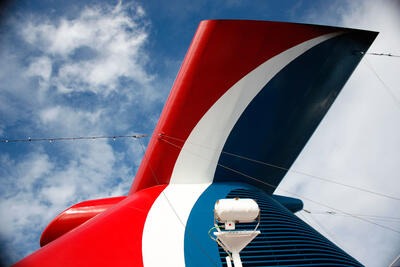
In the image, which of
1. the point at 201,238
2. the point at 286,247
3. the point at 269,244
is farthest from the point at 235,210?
the point at 286,247

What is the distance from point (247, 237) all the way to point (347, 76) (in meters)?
4.99

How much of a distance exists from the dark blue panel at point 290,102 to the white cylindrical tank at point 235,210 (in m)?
2.47

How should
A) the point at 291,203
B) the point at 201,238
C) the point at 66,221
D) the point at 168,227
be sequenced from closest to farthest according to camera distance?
the point at 201,238
the point at 168,227
the point at 66,221
the point at 291,203

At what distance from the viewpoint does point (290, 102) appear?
483 cm

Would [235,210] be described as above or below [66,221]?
above

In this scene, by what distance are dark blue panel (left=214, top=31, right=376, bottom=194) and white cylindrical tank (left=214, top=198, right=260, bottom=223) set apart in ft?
8.10

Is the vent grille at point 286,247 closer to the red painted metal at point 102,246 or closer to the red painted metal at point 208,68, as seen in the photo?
the red painted metal at point 102,246

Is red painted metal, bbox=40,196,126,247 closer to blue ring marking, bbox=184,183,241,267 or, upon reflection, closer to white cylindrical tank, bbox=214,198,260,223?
blue ring marking, bbox=184,183,241,267

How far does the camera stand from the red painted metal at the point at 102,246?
2.41 m

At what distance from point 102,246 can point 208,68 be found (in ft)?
11.3

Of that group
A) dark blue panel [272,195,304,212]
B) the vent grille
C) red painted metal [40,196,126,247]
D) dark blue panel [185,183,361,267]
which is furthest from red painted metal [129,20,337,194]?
dark blue panel [272,195,304,212]

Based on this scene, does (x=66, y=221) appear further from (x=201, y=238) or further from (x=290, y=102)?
(x=290, y=102)

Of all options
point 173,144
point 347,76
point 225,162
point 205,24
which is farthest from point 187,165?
point 347,76

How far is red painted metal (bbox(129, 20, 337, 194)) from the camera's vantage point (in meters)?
4.21
